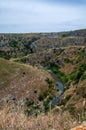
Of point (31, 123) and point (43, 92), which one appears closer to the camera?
point (31, 123)

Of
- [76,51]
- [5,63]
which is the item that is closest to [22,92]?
[5,63]

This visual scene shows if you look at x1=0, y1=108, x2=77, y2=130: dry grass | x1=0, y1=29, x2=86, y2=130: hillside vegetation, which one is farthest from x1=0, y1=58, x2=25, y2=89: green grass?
x1=0, y1=108, x2=77, y2=130: dry grass

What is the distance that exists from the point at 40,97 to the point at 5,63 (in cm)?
3780

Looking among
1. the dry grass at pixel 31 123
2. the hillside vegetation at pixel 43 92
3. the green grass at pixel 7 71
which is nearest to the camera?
the dry grass at pixel 31 123

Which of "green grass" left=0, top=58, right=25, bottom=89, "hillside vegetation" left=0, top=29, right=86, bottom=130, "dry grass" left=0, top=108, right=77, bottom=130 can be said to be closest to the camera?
"dry grass" left=0, top=108, right=77, bottom=130

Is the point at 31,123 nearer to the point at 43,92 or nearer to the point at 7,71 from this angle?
the point at 43,92

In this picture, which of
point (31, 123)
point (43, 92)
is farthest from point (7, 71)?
point (31, 123)

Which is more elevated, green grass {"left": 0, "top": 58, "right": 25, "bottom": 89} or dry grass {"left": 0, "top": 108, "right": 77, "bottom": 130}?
dry grass {"left": 0, "top": 108, "right": 77, "bottom": 130}

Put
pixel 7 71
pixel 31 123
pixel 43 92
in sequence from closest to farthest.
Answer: pixel 31 123
pixel 43 92
pixel 7 71

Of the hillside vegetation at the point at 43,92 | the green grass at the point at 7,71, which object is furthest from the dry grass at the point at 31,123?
the green grass at the point at 7,71

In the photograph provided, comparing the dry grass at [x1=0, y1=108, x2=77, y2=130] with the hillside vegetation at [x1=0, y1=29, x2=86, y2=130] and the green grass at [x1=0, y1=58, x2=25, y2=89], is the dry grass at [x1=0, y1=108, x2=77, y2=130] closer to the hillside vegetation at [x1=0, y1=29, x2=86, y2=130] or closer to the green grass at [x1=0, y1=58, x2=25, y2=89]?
the hillside vegetation at [x1=0, y1=29, x2=86, y2=130]

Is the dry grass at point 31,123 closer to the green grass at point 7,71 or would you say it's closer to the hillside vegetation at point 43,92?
the hillside vegetation at point 43,92

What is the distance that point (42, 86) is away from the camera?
4277 inches

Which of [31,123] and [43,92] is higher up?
[31,123]
